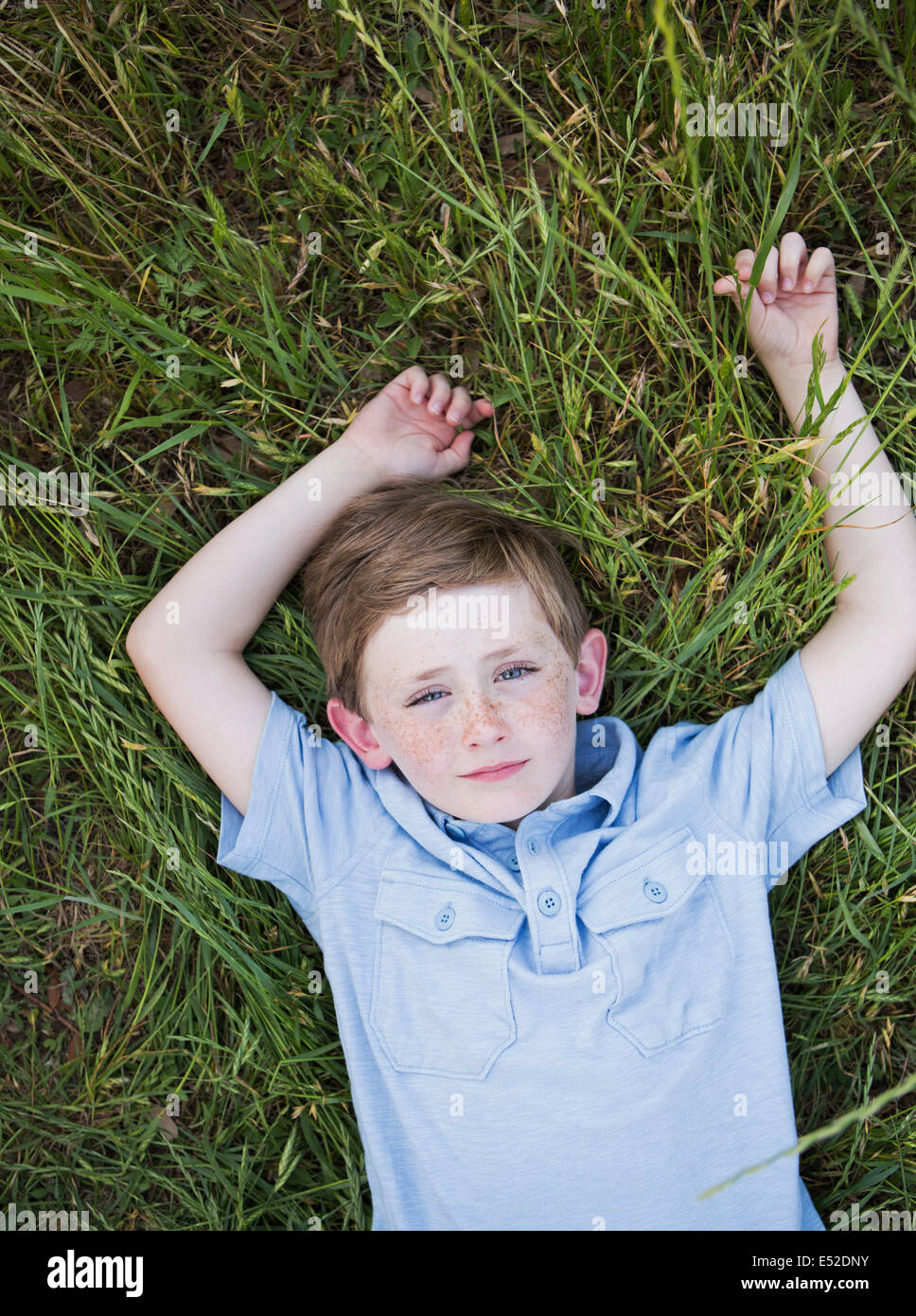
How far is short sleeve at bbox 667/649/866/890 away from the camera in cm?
248

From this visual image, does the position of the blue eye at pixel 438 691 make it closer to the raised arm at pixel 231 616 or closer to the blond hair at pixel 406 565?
the blond hair at pixel 406 565

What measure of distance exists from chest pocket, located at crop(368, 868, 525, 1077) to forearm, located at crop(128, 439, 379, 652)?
0.77m

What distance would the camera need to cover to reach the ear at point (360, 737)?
8.36 ft

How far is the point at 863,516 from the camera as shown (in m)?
2.54

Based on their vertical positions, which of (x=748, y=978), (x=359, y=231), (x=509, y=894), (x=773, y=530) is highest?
(x=359, y=231)

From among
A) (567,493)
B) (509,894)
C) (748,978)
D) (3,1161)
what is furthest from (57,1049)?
(567,493)

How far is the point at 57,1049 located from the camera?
2.87 meters

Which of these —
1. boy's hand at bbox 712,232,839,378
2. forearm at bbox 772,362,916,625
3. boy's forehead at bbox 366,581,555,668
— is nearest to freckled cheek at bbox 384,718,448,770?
boy's forehead at bbox 366,581,555,668

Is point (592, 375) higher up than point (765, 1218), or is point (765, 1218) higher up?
point (592, 375)

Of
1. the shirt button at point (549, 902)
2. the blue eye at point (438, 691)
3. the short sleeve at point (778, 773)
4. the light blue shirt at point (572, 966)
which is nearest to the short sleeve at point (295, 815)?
the light blue shirt at point (572, 966)

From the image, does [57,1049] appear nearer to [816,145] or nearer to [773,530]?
[773,530]

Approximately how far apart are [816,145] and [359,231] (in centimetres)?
122

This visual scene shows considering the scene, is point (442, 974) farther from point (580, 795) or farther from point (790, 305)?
point (790, 305)

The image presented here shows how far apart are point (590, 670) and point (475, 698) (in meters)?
0.44
